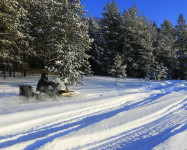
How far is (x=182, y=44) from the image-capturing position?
32.1 meters

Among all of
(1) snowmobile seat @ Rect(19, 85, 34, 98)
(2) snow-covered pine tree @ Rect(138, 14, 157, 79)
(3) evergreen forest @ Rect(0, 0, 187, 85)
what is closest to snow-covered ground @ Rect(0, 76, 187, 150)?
(1) snowmobile seat @ Rect(19, 85, 34, 98)

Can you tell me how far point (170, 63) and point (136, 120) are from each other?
98.4 ft

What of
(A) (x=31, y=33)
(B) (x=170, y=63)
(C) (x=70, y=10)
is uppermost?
(C) (x=70, y=10)

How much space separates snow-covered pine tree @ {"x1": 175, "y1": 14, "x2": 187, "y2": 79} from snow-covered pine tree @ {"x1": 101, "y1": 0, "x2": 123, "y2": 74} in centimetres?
1220

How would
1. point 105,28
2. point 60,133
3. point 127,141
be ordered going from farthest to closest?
point 105,28, point 60,133, point 127,141

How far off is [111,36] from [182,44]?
594 inches

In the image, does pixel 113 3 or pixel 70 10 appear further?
pixel 113 3

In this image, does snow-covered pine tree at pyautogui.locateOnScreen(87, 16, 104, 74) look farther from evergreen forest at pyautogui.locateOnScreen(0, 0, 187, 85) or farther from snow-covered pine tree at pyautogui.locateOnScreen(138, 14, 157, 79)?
snow-covered pine tree at pyautogui.locateOnScreen(138, 14, 157, 79)

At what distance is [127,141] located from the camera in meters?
3.46

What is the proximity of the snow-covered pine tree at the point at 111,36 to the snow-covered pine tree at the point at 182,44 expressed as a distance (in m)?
12.2

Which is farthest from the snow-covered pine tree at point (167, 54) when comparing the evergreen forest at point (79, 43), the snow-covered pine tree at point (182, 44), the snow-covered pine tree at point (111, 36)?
the snow-covered pine tree at point (111, 36)

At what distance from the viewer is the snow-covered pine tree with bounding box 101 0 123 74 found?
29328 millimetres

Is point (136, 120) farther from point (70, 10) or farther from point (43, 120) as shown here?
point (70, 10)

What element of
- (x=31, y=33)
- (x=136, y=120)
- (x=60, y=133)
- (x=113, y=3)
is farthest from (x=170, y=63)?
(x=60, y=133)
